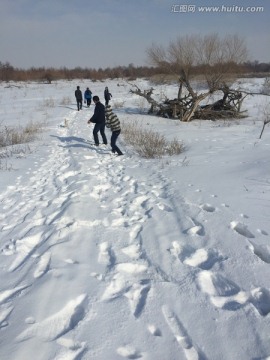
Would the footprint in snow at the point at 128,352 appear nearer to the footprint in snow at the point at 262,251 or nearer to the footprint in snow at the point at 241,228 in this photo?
the footprint in snow at the point at 262,251

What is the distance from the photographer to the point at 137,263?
3.36 m

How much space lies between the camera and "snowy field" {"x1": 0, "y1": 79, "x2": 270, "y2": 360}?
2328 millimetres

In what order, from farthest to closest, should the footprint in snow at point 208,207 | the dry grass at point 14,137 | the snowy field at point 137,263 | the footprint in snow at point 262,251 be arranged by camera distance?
the dry grass at point 14,137 < the footprint in snow at point 208,207 < the footprint in snow at point 262,251 < the snowy field at point 137,263

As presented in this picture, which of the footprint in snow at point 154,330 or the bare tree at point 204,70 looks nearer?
the footprint in snow at point 154,330

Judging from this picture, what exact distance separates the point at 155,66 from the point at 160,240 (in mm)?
16065

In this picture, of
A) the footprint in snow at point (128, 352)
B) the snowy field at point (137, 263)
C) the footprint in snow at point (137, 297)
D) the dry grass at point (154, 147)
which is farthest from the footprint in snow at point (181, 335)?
the dry grass at point (154, 147)

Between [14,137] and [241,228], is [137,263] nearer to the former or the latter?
[241,228]

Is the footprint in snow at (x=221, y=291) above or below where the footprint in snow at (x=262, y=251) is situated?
below

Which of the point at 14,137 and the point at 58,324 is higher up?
the point at 14,137

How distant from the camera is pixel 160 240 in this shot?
3828 mm

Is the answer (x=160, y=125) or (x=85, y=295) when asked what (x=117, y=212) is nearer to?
(x=85, y=295)

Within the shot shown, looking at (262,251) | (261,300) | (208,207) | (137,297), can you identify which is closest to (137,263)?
(137,297)

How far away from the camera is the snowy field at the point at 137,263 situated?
7.64 feet

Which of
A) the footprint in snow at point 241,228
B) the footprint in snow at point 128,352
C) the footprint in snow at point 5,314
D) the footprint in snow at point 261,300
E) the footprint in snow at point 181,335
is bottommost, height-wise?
the footprint in snow at point 5,314
